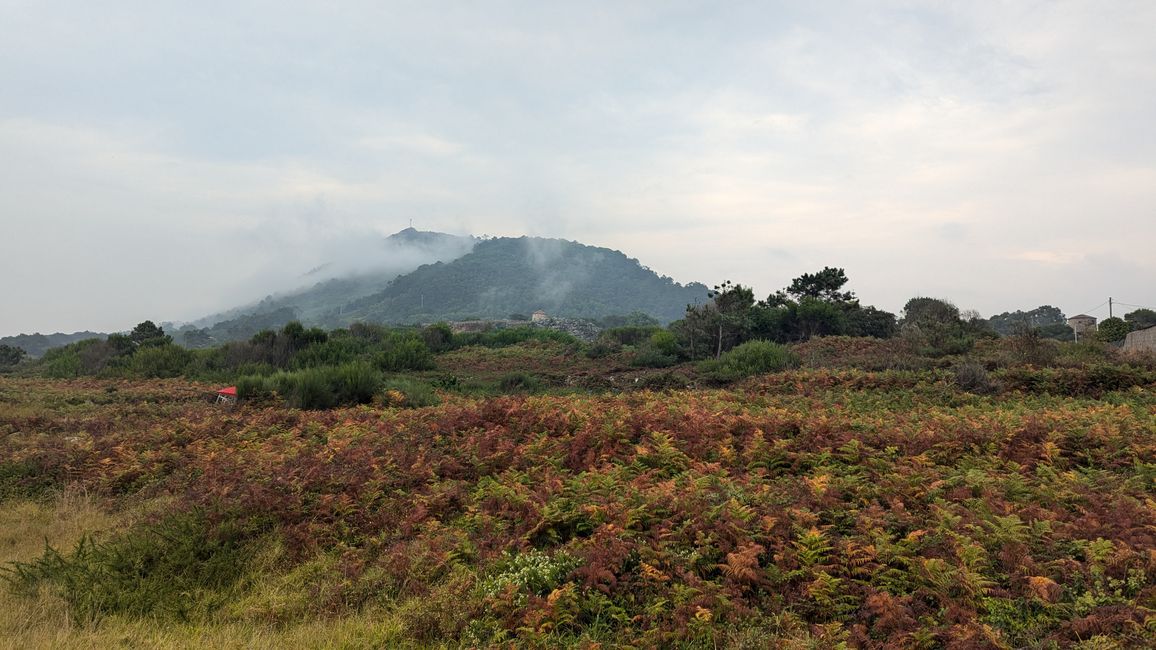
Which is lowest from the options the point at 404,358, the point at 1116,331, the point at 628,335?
the point at 1116,331

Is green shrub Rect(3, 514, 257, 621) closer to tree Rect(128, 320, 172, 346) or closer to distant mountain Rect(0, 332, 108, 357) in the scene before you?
tree Rect(128, 320, 172, 346)

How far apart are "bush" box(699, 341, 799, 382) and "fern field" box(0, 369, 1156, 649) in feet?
40.3

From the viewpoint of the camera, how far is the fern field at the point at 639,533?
4.32 m

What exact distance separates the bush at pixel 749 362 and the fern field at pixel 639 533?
12.3m

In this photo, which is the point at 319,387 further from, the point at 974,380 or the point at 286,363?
the point at 286,363

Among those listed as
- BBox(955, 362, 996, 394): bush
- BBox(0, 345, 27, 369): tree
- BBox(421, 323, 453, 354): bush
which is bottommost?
BBox(955, 362, 996, 394): bush

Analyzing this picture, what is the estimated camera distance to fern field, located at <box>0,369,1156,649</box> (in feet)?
14.2

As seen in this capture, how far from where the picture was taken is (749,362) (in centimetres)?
2389

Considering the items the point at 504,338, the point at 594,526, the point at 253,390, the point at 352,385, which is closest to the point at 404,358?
the point at 352,385

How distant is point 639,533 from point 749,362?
19246mm

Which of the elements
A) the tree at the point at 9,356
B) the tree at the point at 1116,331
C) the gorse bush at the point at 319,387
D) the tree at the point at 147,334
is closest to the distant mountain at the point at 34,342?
the tree at the point at 9,356

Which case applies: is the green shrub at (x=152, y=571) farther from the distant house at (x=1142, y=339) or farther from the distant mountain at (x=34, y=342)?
the distant mountain at (x=34, y=342)

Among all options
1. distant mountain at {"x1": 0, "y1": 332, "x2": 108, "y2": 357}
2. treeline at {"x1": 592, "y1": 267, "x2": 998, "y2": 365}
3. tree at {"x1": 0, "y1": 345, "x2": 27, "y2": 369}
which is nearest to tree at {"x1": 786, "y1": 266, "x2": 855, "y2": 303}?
treeline at {"x1": 592, "y1": 267, "x2": 998, "y2": 365}

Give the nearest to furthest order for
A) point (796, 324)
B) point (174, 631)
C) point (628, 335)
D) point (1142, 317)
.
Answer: point (174, 631) → point (796, 324) → point (1142, 317) → point (628, 335)
